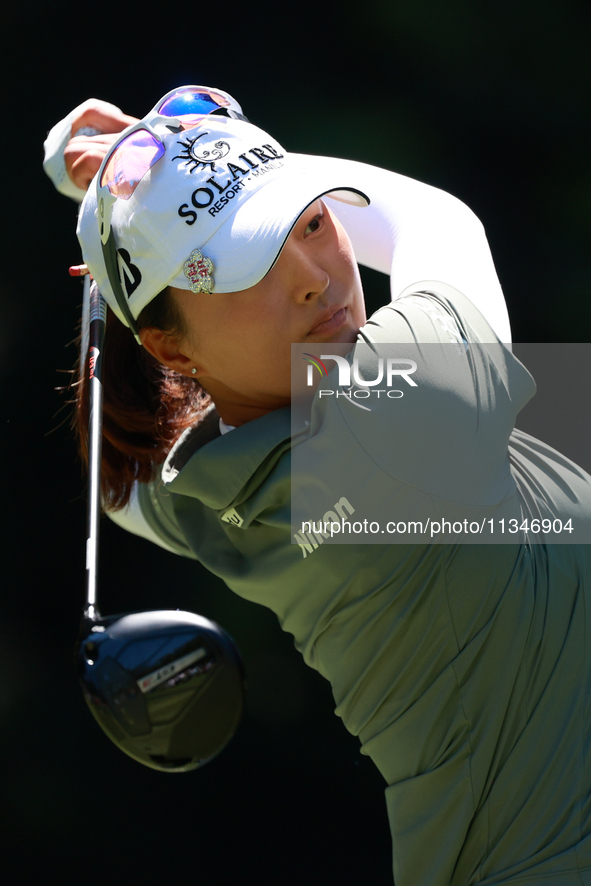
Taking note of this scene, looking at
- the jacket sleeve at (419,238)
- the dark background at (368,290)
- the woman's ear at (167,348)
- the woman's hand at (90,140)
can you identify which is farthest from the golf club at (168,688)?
the dark background at (368,290)

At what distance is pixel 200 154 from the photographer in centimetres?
80

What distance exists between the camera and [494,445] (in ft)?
2.44

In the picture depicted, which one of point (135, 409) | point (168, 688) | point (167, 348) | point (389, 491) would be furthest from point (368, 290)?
point (168, 688)

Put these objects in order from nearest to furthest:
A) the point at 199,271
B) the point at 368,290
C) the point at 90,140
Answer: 1. the point at 199,271
2. the point at 90,140
3. the point at 368,290

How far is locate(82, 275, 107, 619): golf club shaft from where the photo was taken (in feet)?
2.71

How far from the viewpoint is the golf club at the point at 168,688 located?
2.19 feet

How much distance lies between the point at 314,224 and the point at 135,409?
1.19ft

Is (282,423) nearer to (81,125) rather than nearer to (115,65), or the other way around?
(81,125)

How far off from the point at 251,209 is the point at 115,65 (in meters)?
0.81

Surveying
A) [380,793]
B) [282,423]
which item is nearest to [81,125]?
[282,423]

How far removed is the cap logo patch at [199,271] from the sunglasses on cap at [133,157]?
9cm

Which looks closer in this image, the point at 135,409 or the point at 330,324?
the point at 330,324

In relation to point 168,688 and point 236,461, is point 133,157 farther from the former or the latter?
point 168,688

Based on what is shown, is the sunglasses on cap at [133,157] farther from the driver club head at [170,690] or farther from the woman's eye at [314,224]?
the driver club head at [170,690]
